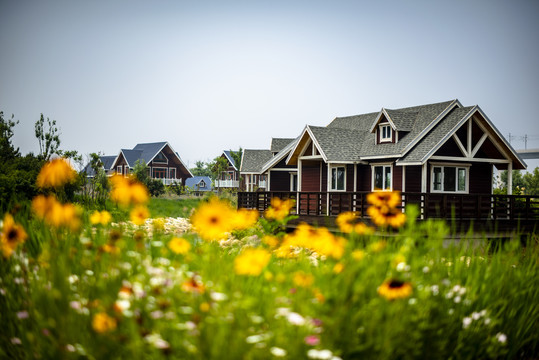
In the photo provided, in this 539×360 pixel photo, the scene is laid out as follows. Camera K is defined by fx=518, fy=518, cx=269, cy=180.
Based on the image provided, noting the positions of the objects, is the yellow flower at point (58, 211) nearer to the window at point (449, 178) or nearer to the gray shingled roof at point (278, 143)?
the window at point (449, 178)

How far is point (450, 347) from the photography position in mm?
4152

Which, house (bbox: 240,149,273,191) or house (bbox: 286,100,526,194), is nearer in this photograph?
house (bbox: 286,100,526,194)

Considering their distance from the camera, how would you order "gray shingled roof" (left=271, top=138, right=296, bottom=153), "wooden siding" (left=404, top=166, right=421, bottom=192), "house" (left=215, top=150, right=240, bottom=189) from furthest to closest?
1. "house" (left=215, top=150, right=240, bottom=189)
2. "gray shingled roof" (left=271, top=138, right=296, bottom=153)
3. "wooden siding" (left=404, top=166, right=421, bottom=192)

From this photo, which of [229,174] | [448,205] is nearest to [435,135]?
[448,205]

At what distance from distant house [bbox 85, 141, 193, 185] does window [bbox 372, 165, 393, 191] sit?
40.0m

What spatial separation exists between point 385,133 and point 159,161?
41.7m

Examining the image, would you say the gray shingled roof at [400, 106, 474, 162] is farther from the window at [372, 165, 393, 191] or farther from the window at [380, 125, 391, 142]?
the window at [380, 125, 391, 142]

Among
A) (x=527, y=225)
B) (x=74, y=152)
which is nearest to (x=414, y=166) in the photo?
(x=527, y=225)

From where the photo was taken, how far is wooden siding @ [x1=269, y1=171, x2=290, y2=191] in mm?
33469

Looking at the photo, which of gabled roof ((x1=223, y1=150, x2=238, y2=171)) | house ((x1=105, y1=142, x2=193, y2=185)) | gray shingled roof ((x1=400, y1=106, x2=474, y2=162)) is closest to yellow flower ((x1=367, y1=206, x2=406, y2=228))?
gray shingled roof ((x1=400, y1=106, x2=474, y2=162))

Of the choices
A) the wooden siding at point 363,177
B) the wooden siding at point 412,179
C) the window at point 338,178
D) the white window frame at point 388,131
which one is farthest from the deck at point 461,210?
the white window frame at point 388,131

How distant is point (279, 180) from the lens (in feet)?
110

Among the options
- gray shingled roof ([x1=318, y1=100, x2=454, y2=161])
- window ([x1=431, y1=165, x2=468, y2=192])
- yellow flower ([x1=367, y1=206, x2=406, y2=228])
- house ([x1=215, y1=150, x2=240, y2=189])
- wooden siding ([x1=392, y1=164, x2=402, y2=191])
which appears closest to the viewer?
yellow flower ([x1=367, y1=206, x2=406, y2=228])

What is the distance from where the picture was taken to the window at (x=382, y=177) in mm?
23156
